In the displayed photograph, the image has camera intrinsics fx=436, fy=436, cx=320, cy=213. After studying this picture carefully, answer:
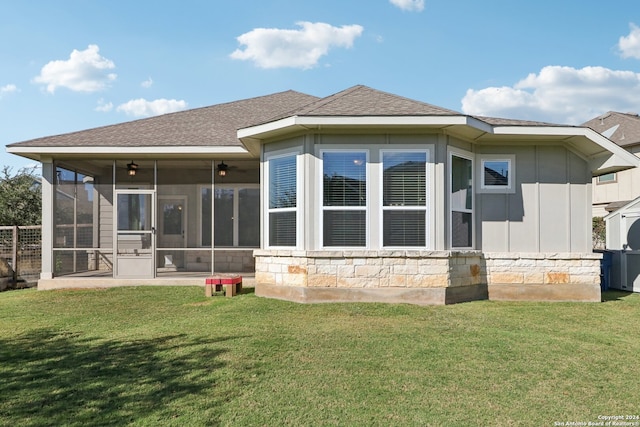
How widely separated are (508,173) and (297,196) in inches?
159

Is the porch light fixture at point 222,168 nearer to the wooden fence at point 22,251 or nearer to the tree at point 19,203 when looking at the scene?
the wooden fence at point 22,251

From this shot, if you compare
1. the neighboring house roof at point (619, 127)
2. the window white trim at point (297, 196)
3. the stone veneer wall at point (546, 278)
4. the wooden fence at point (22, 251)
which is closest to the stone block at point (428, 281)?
the stone veneer wall at point (546, 278)

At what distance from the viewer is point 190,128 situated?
1072 centimetres

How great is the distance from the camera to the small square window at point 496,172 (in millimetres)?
8234

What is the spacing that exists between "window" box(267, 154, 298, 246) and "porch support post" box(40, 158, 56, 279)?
518cm

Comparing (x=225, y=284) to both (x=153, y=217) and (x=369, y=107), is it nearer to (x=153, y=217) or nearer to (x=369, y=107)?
(x=153, y=217)

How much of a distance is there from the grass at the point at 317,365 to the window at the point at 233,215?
10.5ft

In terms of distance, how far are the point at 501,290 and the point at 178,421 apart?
21.7ft

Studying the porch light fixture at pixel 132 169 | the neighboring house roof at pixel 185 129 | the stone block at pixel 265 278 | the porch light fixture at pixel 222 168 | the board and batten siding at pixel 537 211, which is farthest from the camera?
the porch light fixture at pixel 222 168

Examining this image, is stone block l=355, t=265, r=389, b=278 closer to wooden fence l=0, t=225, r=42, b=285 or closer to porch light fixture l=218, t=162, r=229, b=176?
porch light fixture l=218, t=162, r=229, b=176

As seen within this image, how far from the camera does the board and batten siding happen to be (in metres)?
8.16

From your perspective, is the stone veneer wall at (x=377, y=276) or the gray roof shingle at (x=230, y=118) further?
the gray roof shingle at (x=230, y=118)

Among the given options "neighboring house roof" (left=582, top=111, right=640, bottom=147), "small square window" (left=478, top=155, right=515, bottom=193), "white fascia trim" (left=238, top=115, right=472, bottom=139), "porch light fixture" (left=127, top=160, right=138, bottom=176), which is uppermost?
"neighboring house roof" (left=582, top=111, right=640, bottom=147)

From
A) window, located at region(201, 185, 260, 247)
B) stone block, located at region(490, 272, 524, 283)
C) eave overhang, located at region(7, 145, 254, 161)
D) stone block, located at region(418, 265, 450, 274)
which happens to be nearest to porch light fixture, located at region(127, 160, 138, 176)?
eave overhang, located at region(7, 145, 254, 161)
